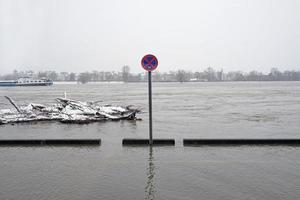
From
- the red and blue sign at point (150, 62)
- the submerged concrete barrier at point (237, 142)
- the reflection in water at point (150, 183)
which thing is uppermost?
the red and blue sign at point (150, 62)

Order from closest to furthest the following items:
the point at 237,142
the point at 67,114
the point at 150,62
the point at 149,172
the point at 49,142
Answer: the point at 149,172, the point at 150,62, the point at 237,142, the point at 49,142, the point at 67,114

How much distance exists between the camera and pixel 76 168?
6.65 meters

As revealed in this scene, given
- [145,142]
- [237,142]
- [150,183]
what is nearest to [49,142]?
[145,142]

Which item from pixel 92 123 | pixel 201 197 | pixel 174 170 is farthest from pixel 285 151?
pixel 92 123

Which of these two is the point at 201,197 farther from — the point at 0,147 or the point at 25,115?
the point at 25,115

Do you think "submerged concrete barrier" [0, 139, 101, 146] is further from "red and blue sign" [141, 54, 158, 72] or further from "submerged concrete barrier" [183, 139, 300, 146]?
A: "submerged concrete barrier" [183, 139, 300, 146]

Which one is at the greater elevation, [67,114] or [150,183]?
[67,114]

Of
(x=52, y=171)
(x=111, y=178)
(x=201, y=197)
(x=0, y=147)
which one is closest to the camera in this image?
(x=201, y=197)

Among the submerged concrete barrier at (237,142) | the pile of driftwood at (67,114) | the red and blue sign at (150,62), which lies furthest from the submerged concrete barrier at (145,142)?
the pile of driftwood at (67,114)

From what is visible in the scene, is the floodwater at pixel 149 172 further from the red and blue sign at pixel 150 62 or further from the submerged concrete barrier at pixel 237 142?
the red and blue sign at pixel 150 62

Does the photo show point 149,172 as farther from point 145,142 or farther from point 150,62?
point 150,62

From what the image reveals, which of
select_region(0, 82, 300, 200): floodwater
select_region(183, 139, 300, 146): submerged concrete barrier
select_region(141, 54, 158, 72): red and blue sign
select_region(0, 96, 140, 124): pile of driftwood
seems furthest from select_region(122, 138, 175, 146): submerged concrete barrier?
select_region(0, 96, 140, 124): pile of driftwood

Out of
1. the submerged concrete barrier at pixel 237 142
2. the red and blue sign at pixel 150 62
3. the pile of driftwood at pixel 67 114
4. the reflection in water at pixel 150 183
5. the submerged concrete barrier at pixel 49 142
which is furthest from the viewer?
the pile of driftwood at pixel 67 114

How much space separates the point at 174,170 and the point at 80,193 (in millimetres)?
2223
